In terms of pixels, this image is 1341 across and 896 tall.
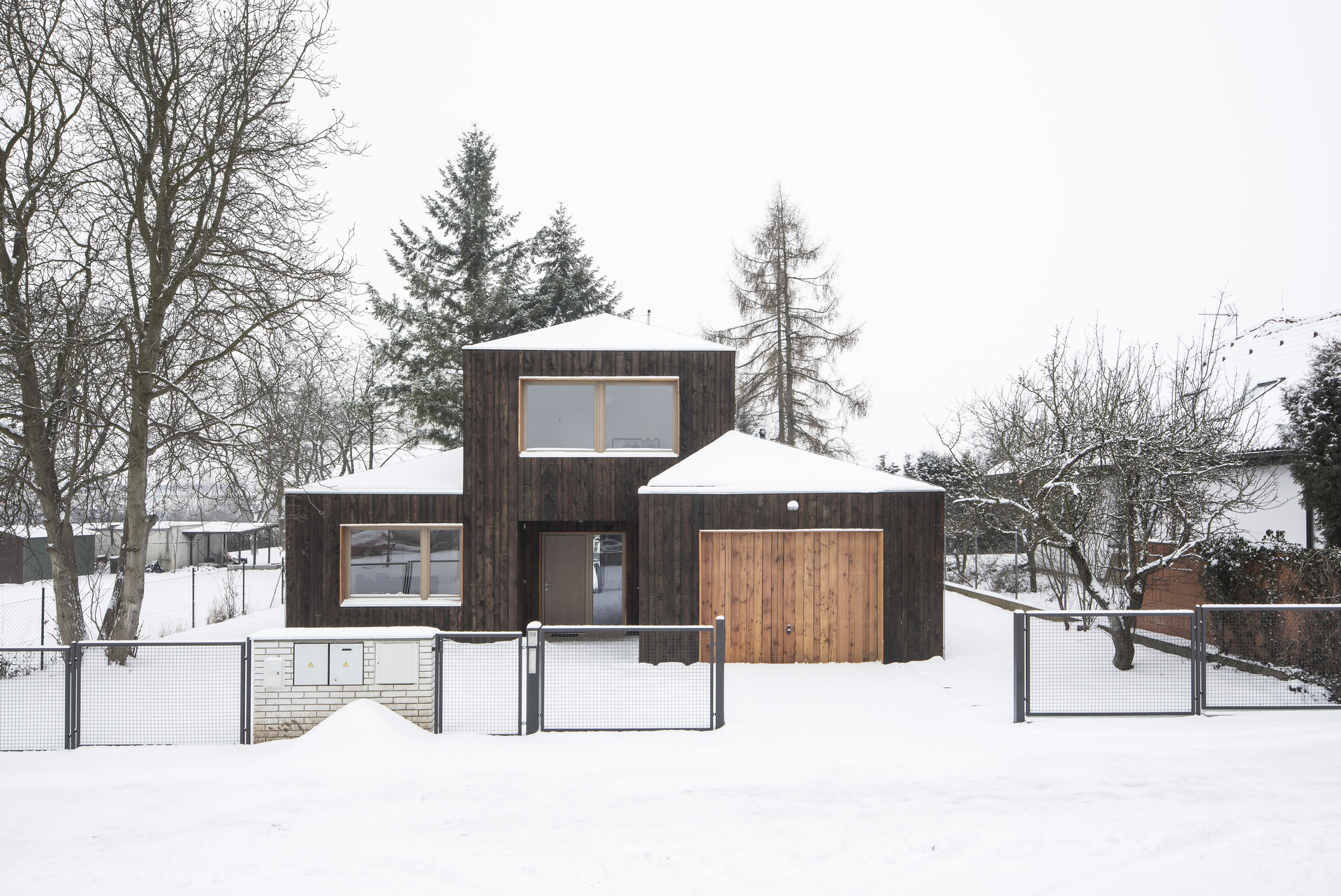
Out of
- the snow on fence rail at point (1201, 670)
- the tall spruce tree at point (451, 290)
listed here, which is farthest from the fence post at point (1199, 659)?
the tall spruce tree at point (451, 290)

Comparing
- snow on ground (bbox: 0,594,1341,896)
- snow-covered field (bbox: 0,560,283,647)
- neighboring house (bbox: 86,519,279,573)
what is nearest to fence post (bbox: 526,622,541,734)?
snow on ground (bbox: 0,594,1341,896)

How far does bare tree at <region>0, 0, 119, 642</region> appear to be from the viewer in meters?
10.7

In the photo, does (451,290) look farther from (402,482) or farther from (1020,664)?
(1020,664)

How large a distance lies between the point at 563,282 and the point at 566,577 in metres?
16.5

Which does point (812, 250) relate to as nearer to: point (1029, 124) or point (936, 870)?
point (936, 870)

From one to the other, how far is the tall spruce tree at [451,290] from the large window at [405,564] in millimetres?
13537

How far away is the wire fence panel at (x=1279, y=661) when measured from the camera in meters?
8.72

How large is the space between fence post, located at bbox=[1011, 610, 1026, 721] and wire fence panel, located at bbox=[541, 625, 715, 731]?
10.3 ft

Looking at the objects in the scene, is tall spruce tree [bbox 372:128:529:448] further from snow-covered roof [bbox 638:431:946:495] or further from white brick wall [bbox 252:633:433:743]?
white brick wall [bbox 252:633:433:743]

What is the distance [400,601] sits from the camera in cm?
1359

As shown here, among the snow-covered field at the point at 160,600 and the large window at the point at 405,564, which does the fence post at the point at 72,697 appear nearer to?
the large window at the point at 405,564

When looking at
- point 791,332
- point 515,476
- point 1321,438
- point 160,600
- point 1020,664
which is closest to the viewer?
point 1020,664

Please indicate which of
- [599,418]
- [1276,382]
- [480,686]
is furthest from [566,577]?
[1276,382]

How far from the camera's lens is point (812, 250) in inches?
1023
